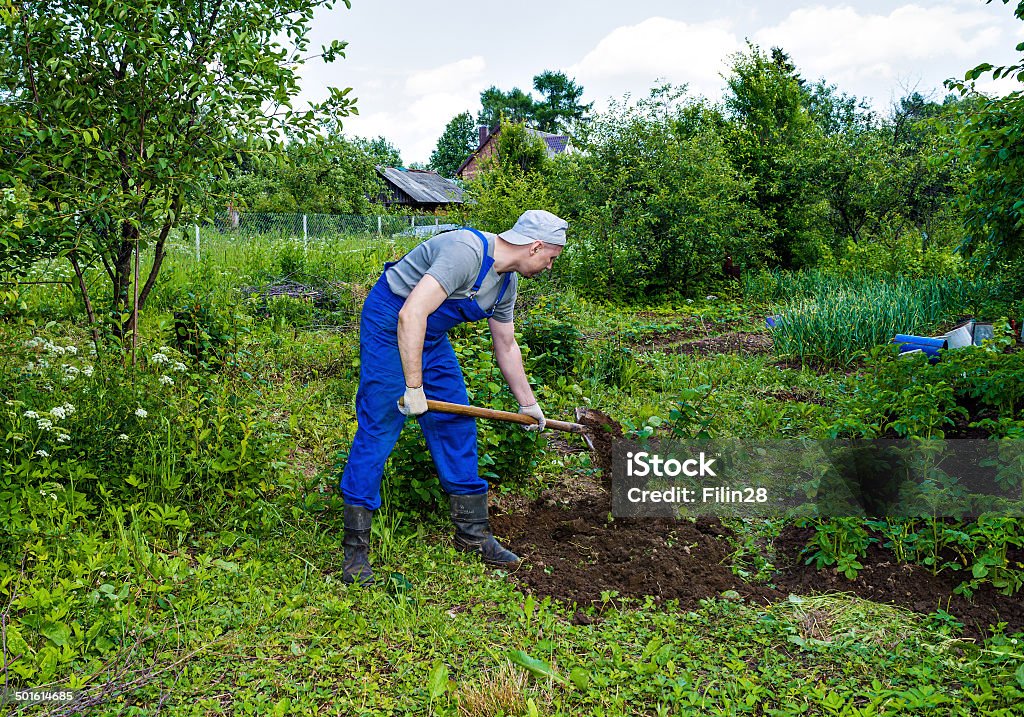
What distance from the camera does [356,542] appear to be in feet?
11.3

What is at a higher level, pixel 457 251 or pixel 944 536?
pixel 457 251

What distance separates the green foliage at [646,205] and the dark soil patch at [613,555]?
8591mm

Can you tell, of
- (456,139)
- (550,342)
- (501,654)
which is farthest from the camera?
(456,139)

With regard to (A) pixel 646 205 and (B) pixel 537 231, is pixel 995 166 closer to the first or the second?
(B) pixel 537 231

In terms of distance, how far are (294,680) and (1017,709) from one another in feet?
7.67

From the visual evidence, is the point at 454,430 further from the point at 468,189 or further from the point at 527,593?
the point at 468,189

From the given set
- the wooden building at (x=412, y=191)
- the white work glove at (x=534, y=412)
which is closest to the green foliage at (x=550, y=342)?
the white work glove at (x=534, y=412)

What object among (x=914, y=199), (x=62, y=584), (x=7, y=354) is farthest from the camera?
(x=914, y=199)

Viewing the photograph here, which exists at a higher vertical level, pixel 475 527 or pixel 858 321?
pixel 858 321

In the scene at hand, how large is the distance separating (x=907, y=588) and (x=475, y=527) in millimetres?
1862

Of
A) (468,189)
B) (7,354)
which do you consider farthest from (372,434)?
(468,189)

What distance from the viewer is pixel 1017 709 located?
7.96ft

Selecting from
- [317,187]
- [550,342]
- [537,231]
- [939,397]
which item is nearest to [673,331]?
[550,342]

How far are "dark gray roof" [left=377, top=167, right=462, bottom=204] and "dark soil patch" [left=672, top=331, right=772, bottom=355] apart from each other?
1219 inches
